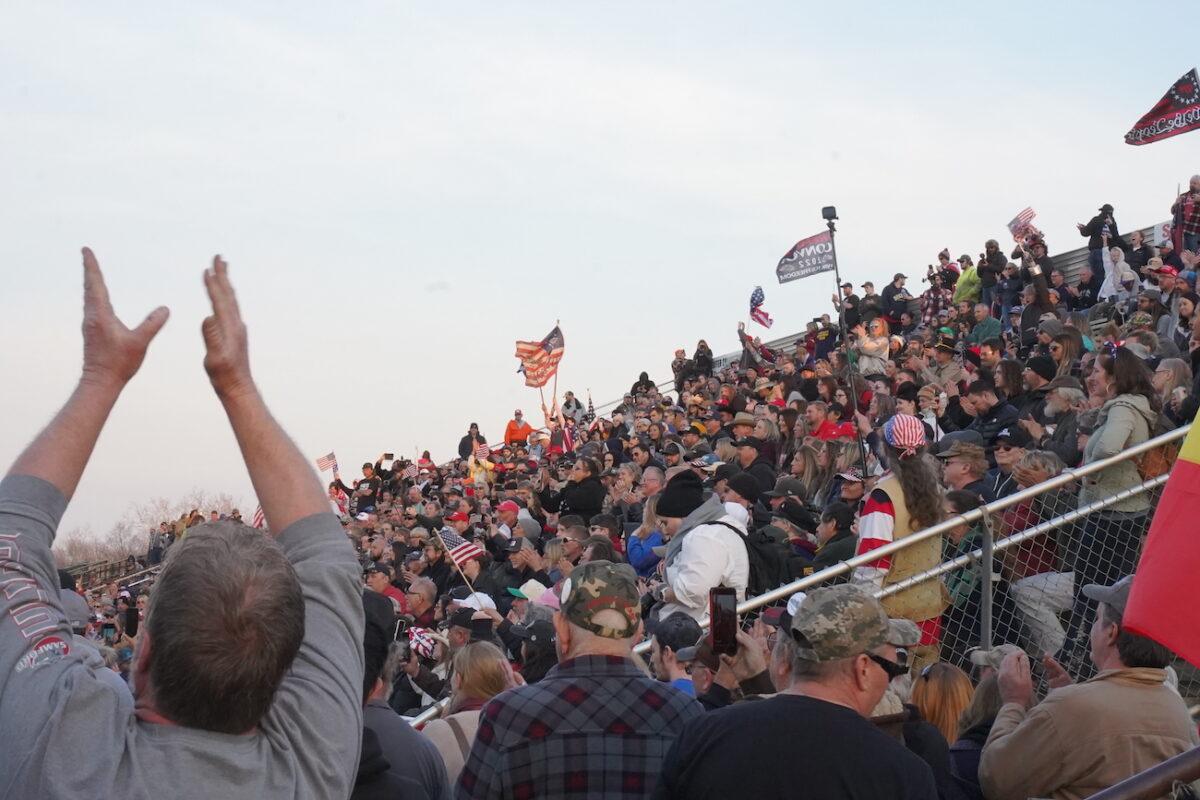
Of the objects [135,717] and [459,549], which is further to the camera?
[459,549]

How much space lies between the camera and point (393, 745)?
438cm

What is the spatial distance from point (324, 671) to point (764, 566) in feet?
20.9

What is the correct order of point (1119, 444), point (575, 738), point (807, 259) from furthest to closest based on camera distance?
point (807, 259) → point (1119, 444) → point (575, 738)

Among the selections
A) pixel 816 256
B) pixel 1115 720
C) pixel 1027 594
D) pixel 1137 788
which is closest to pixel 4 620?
pixel 1137 788

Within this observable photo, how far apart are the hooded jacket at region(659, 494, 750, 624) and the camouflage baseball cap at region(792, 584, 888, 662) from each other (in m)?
3.69

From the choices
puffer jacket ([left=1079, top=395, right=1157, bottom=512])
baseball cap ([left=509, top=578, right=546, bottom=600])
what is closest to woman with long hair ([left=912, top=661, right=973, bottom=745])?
puffer jacket ([left=1079, top=395, right=1157, bottom=512])

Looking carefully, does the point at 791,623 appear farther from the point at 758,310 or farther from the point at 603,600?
the point at 758,310

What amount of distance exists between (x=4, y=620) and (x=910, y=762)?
7.21 feet

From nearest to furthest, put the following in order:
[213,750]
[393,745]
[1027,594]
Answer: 1. [213,750]
2. [393,745]
3. [1027,594]

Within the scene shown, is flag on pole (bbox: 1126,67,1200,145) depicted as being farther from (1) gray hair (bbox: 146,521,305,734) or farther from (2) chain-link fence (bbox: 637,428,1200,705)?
(1) gray hair (bbox: 146,521,305,734)

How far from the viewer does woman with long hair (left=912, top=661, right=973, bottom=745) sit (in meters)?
5.47

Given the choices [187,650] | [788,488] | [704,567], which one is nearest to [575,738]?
[187,650]

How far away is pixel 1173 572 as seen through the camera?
13.7ft

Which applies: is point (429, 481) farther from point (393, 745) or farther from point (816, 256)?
point (393, 745)
